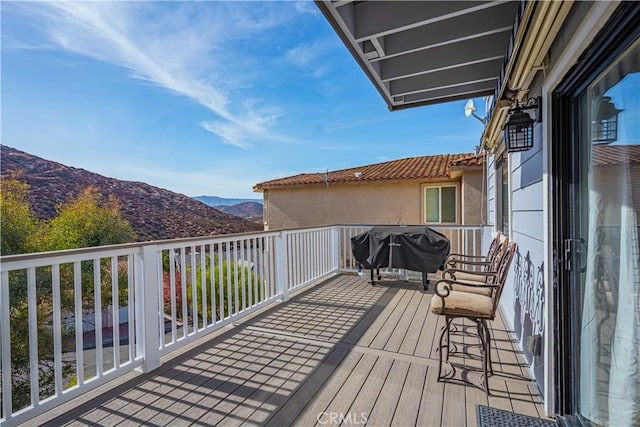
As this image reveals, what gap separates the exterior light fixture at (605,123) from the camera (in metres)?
1.26

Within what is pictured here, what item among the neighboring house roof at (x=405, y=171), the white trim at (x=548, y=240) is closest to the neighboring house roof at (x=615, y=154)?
the white trim at (x=548, y=240)

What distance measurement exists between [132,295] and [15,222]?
656 centimetres

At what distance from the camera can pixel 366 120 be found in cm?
1463

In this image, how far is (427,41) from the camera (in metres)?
2.34

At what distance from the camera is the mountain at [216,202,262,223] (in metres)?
14.8

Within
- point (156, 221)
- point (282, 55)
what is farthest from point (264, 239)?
point (156, 221)

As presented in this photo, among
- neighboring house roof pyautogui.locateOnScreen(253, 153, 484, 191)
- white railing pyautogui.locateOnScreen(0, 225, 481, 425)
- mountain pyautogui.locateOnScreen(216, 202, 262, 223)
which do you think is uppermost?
neighboring house roof pyautogui.locateOnScreen(253, 153, 484, 191)

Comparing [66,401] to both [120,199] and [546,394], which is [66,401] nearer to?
[546,394]

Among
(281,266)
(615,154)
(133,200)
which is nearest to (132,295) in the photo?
(281,266)

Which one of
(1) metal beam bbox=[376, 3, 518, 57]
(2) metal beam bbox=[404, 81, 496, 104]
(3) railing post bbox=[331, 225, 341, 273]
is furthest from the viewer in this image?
(3) railing post bbox=[331, 225, 341, 273]

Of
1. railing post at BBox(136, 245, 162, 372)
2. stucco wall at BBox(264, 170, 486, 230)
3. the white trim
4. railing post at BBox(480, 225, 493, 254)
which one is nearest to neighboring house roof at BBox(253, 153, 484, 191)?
stucco wall at BBox(264, 170, 486, 230)

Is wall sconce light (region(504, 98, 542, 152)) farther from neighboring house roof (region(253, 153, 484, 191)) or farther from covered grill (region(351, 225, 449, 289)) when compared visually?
neighboring house roof (region(253, 153, 484, 191))

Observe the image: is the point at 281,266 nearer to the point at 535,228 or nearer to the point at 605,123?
the point at 535,228

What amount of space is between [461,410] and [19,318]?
6353 mm
